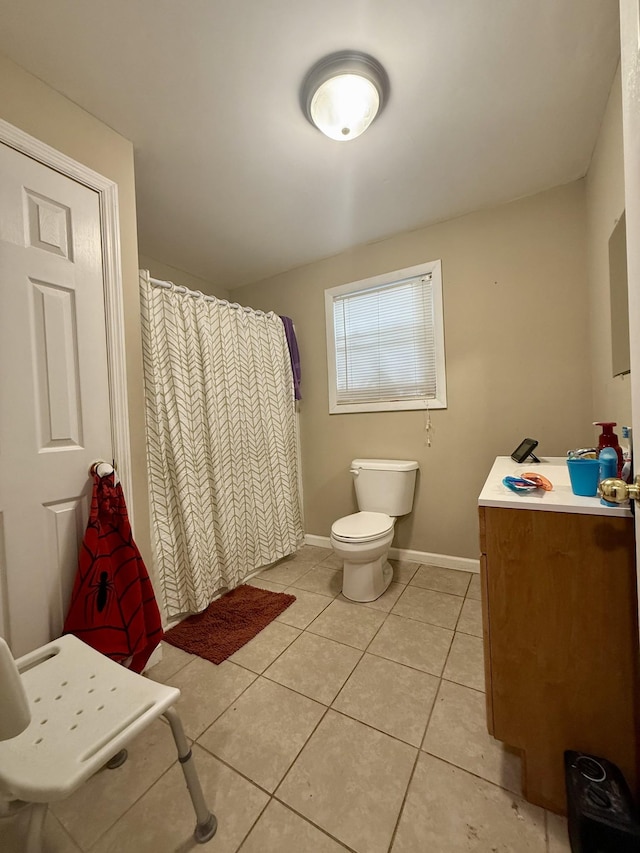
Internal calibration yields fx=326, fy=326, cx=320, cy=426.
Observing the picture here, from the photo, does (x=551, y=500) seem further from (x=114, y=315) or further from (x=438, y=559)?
(x=114, y=315)

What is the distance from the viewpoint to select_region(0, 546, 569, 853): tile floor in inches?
33.3

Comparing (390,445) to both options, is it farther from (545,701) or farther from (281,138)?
(281,138)

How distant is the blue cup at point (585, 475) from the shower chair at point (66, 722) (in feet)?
3.90

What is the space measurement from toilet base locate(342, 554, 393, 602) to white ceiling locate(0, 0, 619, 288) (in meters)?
2.07

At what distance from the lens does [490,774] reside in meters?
0.97

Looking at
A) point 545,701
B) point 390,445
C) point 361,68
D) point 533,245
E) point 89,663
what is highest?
point 361,68

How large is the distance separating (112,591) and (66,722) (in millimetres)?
476

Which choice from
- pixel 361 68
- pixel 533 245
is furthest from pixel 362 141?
pixel 533 245

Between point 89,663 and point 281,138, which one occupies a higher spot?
point 281,138

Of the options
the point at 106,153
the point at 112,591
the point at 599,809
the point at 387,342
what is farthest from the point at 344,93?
the point at 599,809

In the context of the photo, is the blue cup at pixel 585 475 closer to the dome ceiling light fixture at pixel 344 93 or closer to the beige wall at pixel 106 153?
the dome ceiling light fixture at pixel 344 93

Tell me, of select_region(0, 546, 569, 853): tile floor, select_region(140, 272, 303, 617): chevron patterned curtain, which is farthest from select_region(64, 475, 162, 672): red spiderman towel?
select_region(140, 272, 303, 617): chevron patterned curtain

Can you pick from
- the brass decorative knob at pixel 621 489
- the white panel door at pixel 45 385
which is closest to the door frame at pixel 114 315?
the white panel door at pixel 45 385

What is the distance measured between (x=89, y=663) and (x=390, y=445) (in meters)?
1.90
